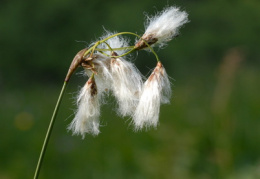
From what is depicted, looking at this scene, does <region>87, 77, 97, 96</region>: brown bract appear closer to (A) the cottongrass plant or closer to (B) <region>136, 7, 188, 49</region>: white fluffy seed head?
(A) the cottongrass plant

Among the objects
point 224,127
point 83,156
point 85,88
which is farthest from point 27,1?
point 85,88

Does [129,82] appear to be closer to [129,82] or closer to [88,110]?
[129,82]

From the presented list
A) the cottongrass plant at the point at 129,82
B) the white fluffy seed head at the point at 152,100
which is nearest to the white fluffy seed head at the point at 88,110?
the cottongrass plant at the point at 129,82

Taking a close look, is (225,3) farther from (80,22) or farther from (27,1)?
(27,1)

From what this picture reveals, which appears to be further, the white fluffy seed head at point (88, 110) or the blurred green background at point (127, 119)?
the blurred green background at point (127, 119)

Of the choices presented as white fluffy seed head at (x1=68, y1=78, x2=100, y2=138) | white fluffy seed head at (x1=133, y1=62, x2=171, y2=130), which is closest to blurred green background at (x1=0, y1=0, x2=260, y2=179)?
white fluffy seed head at (x1=68, y1=78, x2=100, y2=138)

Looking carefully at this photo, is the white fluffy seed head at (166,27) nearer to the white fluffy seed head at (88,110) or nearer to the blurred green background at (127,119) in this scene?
the white fluffy seed head at (88,110)

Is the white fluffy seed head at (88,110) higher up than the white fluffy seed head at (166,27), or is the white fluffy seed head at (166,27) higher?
the white fluffy seed head at (166,27)
